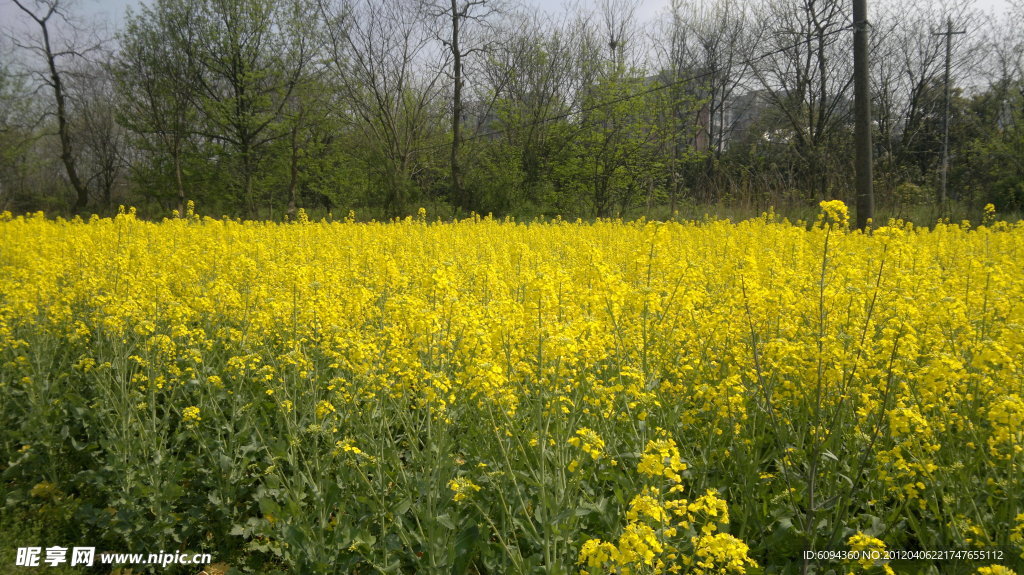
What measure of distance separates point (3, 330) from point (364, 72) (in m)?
19.8

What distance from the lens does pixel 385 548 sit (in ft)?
7.29

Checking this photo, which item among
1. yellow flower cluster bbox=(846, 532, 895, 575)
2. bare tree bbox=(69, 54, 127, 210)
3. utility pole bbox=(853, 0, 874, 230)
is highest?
bare tree bbox=(69, 54, 127, 210)

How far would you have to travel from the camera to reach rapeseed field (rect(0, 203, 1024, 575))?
82.0 inches

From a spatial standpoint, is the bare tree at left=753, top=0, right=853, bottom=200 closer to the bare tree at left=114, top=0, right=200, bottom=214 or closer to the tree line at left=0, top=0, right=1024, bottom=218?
the tree line at left=0, top=0, right=1024, bottom=218

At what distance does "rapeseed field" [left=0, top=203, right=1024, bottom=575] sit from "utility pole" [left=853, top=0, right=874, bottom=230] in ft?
15.4

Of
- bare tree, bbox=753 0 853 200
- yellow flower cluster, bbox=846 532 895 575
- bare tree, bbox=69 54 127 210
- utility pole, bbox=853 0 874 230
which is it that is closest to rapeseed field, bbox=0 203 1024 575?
yellow flower cluster, bbox=846 532 895 575

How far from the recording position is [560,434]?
6.76ft

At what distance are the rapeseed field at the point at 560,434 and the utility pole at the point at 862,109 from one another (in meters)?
4.70

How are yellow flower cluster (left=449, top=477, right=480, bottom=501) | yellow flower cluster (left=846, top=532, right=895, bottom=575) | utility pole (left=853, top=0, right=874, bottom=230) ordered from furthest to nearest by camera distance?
1. utility pole (left=853, top=0, right=874, bottom=230)
2. yellow flower cluster (left=449, top=477, right=480, bottom=501)
3. yellow flower cluster (left=846, top=532, right=895, bottom=575)

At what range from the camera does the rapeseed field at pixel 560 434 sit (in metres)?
2.08

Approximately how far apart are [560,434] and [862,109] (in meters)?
8.46

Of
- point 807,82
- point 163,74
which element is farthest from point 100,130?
point 807,82

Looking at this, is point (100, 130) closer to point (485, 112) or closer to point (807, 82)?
point (485, 112)

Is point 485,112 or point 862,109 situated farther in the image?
point 485,112
